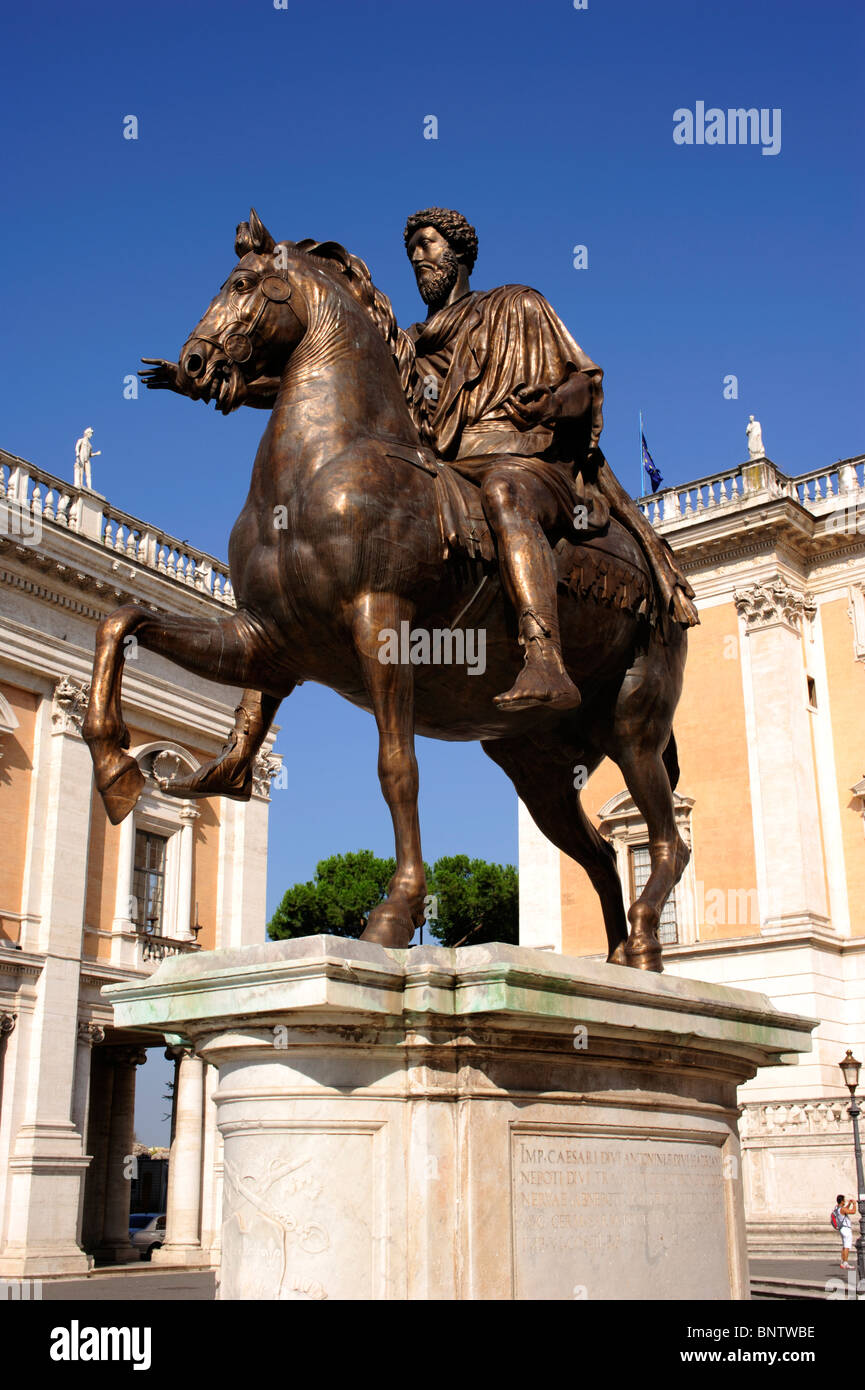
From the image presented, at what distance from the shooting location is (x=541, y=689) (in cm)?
498

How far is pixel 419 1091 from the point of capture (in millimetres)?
4512

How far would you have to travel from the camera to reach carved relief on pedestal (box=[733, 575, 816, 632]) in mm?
30719

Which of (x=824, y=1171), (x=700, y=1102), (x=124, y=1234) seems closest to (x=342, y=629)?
(x=700, y=1102)

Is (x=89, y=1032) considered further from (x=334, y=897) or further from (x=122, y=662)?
(x=334, y=897)

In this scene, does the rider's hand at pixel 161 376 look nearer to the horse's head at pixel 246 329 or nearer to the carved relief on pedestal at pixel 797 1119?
the horse's head at pixel 246 329

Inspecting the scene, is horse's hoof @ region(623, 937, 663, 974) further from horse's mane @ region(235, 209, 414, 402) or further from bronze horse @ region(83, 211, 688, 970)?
horse's mane @ region(235, 209, 414, 402)

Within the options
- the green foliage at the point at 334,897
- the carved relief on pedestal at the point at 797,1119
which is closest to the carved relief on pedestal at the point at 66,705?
the carved relief on pedestal at the point at 797,1119

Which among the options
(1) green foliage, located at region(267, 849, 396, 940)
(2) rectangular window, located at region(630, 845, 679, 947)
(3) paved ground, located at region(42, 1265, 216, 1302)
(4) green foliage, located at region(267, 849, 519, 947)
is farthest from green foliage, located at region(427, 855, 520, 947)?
(3) paved ground, located at region(42, 1265, 216, 1302)

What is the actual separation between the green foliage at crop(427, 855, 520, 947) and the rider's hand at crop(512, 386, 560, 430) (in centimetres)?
4488

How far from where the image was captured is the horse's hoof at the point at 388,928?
4.73 m

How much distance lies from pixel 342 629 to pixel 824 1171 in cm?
2328

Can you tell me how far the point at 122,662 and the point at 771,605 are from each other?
2719cm
